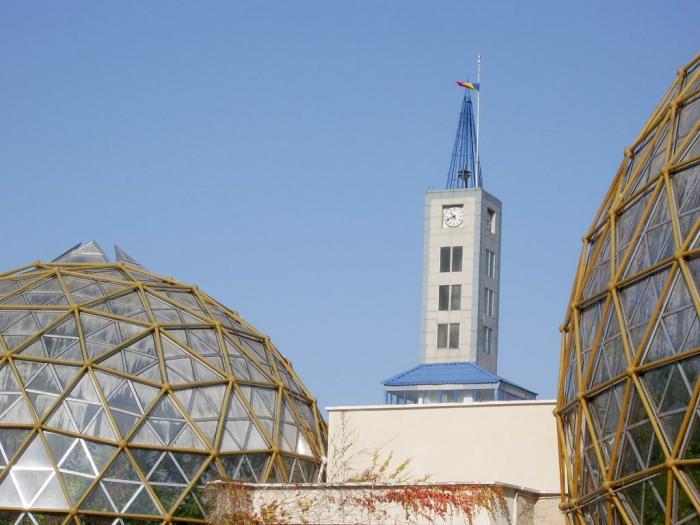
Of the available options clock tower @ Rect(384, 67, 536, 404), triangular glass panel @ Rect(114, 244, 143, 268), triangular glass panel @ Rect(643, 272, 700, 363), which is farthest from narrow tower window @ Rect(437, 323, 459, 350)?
triangular glass panel @ Rect(643, 272, 700, 363)

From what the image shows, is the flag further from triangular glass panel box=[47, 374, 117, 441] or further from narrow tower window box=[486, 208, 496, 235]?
triangular glass panel box=[47, 374, 117, 441]

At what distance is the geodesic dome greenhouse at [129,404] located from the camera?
→ 3638cm

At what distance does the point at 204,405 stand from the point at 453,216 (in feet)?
134

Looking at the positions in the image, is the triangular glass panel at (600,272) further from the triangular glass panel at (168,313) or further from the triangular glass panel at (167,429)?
the triangular glass panel at (168,313)

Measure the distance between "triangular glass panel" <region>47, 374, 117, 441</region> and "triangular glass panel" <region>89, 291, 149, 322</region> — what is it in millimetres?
3407

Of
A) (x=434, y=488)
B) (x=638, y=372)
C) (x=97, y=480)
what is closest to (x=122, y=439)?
(x=97, y=480)

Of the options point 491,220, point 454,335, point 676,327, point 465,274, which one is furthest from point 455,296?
point 676,327

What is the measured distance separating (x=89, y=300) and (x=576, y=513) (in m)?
17.3

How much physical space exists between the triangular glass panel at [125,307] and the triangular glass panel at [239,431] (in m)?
3.62

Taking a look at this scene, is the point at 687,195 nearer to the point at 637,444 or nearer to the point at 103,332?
the point at 637,444

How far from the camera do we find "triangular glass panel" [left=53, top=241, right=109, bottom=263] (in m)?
44.6

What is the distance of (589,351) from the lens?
2848 cm

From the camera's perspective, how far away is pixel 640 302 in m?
26.5

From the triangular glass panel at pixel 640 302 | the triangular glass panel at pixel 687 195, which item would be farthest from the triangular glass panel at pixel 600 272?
the triangular glass panel at pixel 687 195
